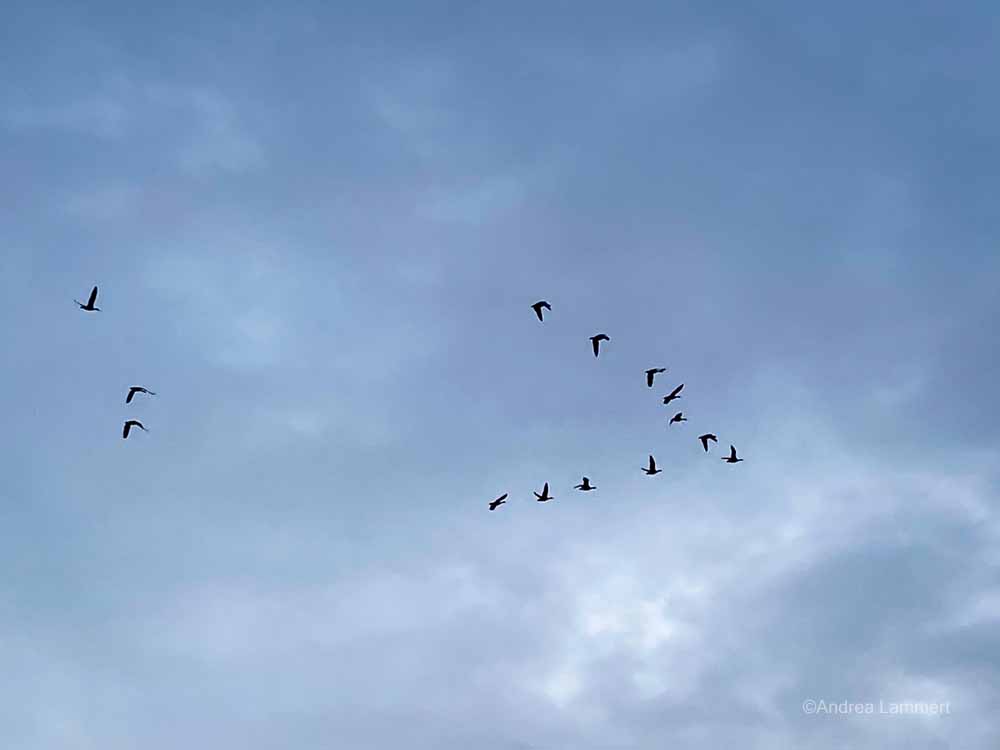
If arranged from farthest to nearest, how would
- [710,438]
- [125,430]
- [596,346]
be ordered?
[710,438] < [596,346] < [125,430]

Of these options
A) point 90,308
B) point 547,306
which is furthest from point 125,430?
point 547,306

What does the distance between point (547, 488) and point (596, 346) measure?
2863cm

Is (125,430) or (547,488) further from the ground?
(547,488)

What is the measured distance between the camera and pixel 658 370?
16350 centimetres

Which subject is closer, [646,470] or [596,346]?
[596,346]

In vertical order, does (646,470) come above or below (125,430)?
above

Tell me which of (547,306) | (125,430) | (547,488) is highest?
(547,306)

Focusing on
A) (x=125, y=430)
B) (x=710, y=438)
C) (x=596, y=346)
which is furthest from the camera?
(x=710, y=438)

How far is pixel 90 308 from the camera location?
148 meters

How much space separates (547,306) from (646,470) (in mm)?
30136

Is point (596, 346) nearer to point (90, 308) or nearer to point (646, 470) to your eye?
point (646, 470)

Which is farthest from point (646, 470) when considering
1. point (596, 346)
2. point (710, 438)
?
point (596, 346)

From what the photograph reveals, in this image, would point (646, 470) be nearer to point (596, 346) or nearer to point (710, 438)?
point (710, 438)

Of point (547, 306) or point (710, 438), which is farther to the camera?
point (710, 438)
